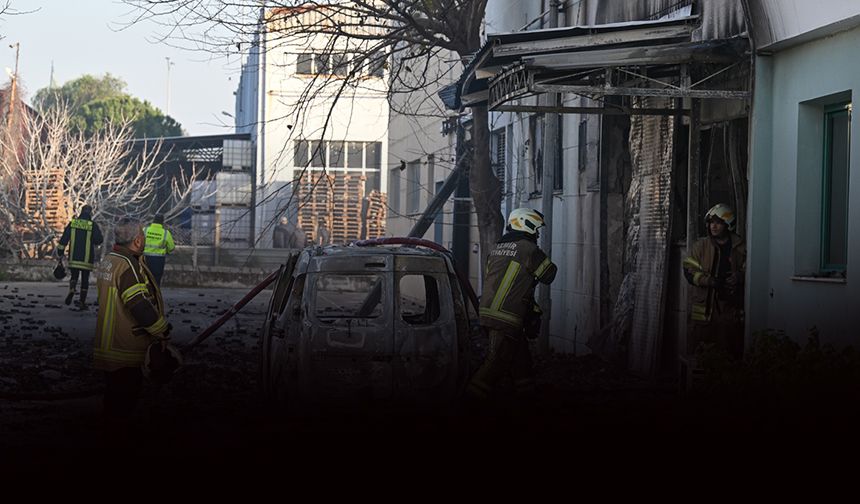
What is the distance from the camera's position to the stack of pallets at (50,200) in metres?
36.8

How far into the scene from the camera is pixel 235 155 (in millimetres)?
45531

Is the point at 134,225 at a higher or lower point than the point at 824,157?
lower

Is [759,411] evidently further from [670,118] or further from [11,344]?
[11,344]

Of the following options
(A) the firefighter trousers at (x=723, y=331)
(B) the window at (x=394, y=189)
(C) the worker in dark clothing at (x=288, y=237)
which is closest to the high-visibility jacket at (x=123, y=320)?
(A) the firefighter trousers at (x=723, y=331)

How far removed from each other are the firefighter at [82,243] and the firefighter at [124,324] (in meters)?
13.7

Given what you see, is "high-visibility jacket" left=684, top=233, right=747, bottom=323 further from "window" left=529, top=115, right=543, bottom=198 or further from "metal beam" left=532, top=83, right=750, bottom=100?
"window" left=529, top=115, right=543, bottom=198

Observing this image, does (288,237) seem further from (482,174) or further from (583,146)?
(583,146)

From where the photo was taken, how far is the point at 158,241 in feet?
73.3

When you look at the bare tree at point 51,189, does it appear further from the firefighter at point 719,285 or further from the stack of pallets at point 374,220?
the firefighter at point 719,285

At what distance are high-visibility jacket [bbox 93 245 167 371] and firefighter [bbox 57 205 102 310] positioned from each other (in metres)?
13.8

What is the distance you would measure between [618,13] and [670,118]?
7.82ft

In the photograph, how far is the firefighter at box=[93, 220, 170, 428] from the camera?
8727mm

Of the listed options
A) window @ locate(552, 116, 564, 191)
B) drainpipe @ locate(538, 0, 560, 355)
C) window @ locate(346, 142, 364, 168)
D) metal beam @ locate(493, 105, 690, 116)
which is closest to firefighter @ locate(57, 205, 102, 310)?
window @ locate(552, 116, 564, 191)

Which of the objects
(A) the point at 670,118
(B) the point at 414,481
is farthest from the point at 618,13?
(B) the point at 414,481
